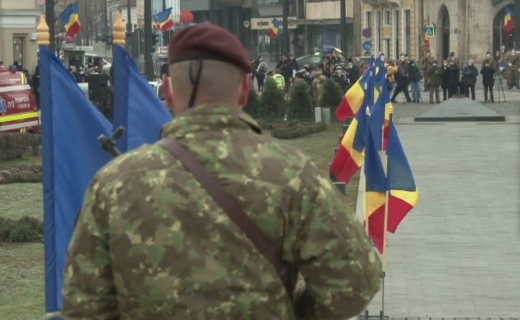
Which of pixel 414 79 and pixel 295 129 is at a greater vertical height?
pixel 414 79

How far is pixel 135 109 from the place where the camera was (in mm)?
5758

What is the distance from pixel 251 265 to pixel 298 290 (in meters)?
0.22

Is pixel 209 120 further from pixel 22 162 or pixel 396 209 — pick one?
pixel 22 162

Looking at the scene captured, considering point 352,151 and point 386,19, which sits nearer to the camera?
point 352,151

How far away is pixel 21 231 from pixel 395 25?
2410 inches

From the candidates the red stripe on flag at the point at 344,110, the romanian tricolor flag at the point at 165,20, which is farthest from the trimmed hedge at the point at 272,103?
the romanian tricolor flag at the point at 165,20

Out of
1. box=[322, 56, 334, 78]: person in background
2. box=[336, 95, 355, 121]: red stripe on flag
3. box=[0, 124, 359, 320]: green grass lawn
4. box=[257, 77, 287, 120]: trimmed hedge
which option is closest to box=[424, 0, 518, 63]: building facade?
box=[322, 56, 334, 78]: person in background

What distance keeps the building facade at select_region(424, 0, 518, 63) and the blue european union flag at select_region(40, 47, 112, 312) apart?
5642cm

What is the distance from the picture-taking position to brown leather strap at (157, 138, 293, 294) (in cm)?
320

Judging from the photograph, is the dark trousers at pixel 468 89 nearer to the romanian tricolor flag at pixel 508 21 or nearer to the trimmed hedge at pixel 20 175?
the romanian tricolor flag at pixel 508 21

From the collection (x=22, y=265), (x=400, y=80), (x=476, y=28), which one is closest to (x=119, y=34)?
(x=22, y=265)

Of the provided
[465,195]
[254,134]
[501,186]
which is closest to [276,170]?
[254,134]

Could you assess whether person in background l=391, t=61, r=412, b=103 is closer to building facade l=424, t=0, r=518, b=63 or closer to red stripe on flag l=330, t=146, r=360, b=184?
building facade l=424, t=0, r=518, b=63

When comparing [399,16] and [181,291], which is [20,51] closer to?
[399,16]
